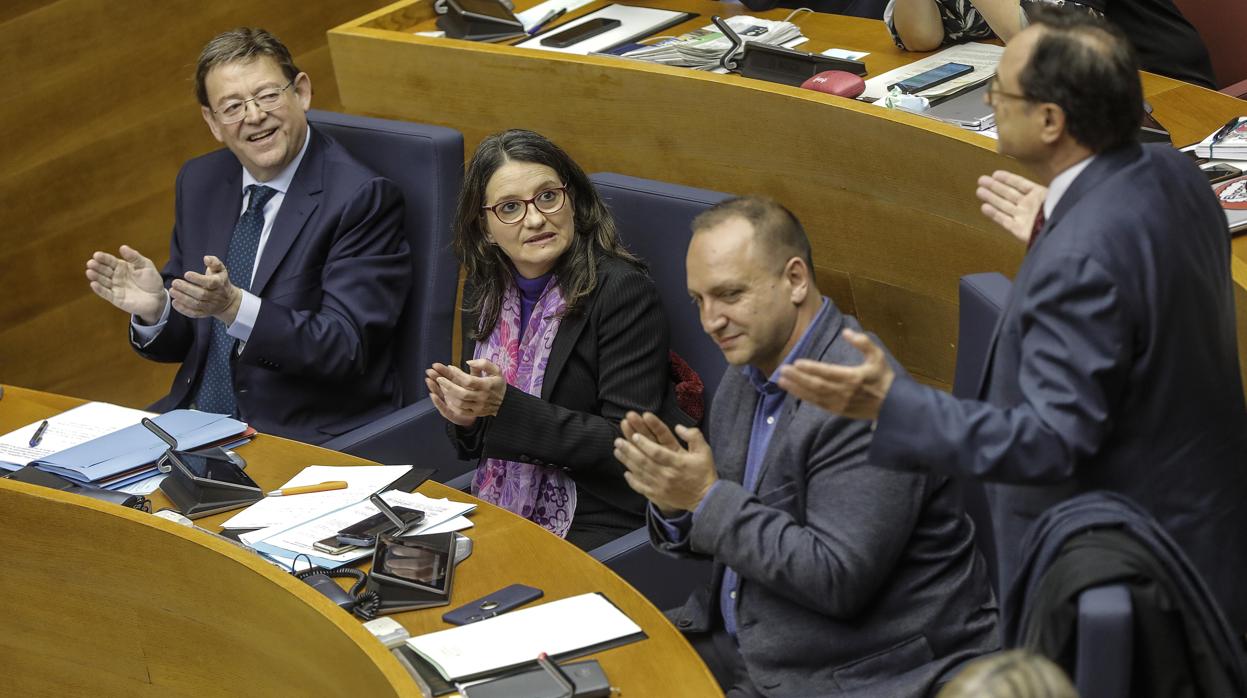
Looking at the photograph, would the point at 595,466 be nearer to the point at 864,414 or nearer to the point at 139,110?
the point at 864,414

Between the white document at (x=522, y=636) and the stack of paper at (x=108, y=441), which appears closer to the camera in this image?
the white document at (x=522, y=636)

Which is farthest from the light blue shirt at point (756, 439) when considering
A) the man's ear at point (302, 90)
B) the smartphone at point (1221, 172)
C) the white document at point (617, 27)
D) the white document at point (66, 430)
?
the white document at point (617, 27)

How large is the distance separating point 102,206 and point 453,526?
2732 millimetres

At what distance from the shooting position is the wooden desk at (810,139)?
292cm

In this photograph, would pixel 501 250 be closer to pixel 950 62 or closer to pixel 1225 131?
pixel 950 62

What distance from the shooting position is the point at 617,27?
3994 mm

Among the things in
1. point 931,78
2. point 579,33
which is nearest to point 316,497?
point 931,78

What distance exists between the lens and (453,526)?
2.36m

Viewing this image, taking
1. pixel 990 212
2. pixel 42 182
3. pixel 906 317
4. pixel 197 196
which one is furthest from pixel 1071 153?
pixel 42 182

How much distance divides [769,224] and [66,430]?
5.20ft

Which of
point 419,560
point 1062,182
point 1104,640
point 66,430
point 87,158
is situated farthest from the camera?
point 87,158

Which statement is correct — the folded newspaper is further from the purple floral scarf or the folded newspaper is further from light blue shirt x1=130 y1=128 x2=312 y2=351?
the purple floral scarf

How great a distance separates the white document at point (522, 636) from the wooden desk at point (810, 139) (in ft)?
3.66

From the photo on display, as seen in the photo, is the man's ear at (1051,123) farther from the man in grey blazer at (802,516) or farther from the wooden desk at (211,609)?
the wooden desk at (211,609)
